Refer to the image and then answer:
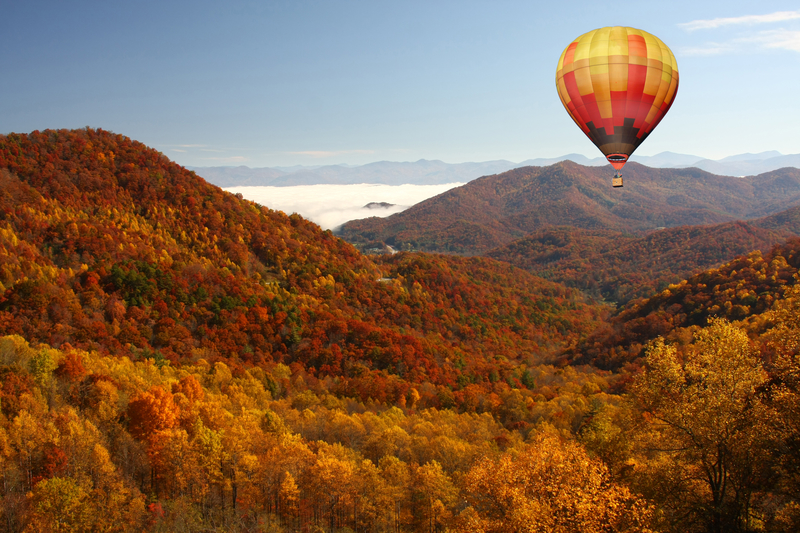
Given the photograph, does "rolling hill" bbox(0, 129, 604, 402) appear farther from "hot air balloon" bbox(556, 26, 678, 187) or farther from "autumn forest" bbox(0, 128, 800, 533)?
"hot air balloon" bbox(556, 26, 678, 187)

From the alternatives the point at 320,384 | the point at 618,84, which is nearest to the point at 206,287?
the point at 320,384

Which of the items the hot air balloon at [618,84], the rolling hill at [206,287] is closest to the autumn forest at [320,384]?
the rolling hill at [206,287]

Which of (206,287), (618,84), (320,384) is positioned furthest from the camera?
(206,287)

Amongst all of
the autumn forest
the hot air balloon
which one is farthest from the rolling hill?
the hot air balloon

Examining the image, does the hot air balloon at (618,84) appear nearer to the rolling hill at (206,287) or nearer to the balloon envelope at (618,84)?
the balloon envelope at (618,84)

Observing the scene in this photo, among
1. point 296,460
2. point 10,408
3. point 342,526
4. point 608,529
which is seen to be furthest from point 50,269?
point 608,529

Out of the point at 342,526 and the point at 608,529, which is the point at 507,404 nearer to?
the point at 342,526

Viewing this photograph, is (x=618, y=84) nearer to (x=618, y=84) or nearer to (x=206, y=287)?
(x=618, y=84)
